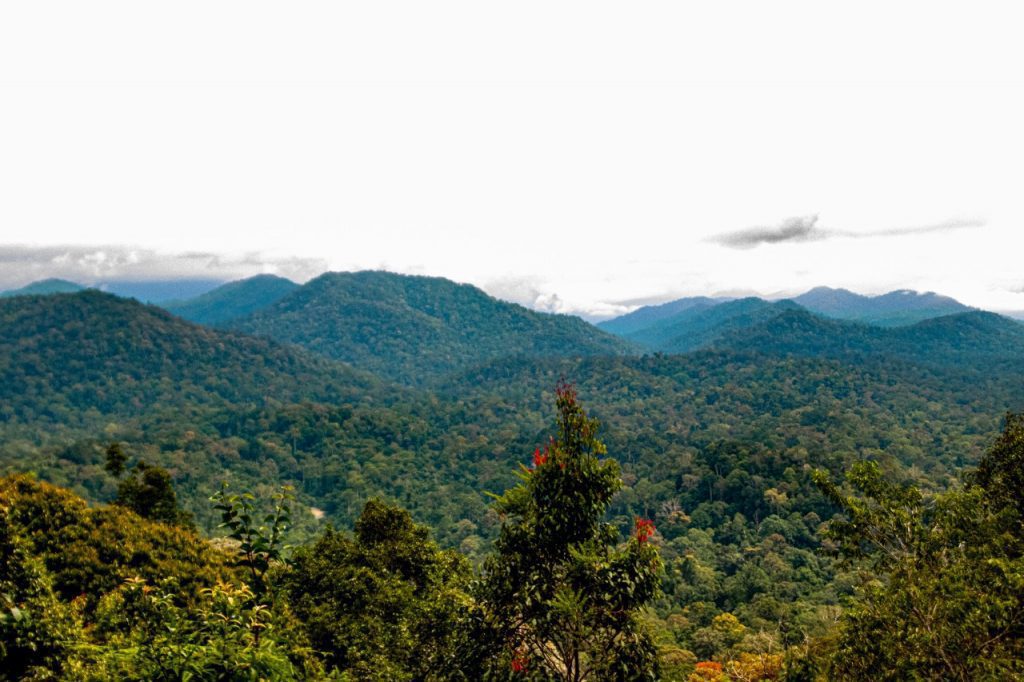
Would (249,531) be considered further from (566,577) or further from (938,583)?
(938,583)

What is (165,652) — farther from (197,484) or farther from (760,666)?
(197,484)

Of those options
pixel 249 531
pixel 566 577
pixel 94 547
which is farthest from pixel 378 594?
pixel 249 531

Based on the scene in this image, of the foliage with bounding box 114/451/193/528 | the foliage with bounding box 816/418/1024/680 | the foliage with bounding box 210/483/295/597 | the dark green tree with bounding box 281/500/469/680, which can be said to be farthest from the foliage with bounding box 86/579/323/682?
the foliage with bounding box 114/451/193/528

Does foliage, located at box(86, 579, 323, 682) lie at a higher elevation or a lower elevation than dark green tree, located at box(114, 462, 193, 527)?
higher

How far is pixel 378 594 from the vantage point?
2181cm

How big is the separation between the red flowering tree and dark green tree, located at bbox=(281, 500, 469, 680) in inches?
252

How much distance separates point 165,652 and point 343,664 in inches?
629

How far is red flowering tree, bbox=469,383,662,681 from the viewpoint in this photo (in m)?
7.45

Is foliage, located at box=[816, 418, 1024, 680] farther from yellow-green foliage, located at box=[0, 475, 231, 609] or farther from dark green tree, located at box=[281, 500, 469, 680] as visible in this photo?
yellow-green foliage, located at box=[0, 475, 231, 609]

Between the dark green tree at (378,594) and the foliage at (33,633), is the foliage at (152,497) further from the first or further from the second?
the foliage at (33,633)

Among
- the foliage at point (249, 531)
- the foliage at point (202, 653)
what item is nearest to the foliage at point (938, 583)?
the foliage at point (202, 653)

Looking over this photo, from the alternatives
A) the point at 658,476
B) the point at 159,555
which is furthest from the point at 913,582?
the point at 658,476

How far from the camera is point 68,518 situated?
16.7m

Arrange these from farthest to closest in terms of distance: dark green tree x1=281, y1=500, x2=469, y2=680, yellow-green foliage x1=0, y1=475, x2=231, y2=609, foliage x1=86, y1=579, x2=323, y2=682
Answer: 1. dark green tree x1=281, y1=500, x2=469, y2=680
2. yellow-green foliage x1=0, y1=475, x2=231, y2=609
3. foliage x1=86, y1=579, x2=323, y2=682
